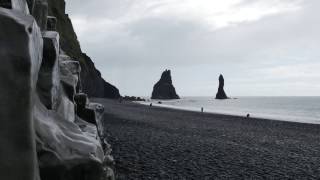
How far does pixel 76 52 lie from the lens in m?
77.9

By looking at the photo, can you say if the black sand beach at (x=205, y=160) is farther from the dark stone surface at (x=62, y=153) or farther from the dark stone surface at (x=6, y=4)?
the dark stone surface at (x=6, y=4)

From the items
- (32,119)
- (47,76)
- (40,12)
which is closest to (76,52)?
(40,12)

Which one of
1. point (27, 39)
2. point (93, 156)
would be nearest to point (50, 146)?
point (93, 156)

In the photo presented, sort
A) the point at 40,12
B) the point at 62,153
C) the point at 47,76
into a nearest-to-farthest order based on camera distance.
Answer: the point at 62,153 < the point at 47,76 < the point at 40,12

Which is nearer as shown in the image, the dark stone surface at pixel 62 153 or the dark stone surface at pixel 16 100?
the dark stone surface at pixel 16 100

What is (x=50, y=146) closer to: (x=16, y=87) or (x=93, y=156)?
(x=93, y=156)

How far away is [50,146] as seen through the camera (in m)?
5.94

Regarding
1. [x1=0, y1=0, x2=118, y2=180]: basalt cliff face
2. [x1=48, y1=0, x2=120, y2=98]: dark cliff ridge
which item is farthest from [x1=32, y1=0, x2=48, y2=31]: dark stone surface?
[x1=48, y1=0, x2=120, y2=98]: dark cliff ridge

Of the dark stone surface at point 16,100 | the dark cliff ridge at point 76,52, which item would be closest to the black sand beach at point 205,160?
the dark stone surface at point 16,100

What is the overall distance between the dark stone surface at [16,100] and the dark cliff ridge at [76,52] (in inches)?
1934

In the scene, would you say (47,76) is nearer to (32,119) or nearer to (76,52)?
(32,119)

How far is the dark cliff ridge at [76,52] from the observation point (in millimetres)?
63003

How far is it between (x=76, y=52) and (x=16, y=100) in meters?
75.2

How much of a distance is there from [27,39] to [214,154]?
1806cm
